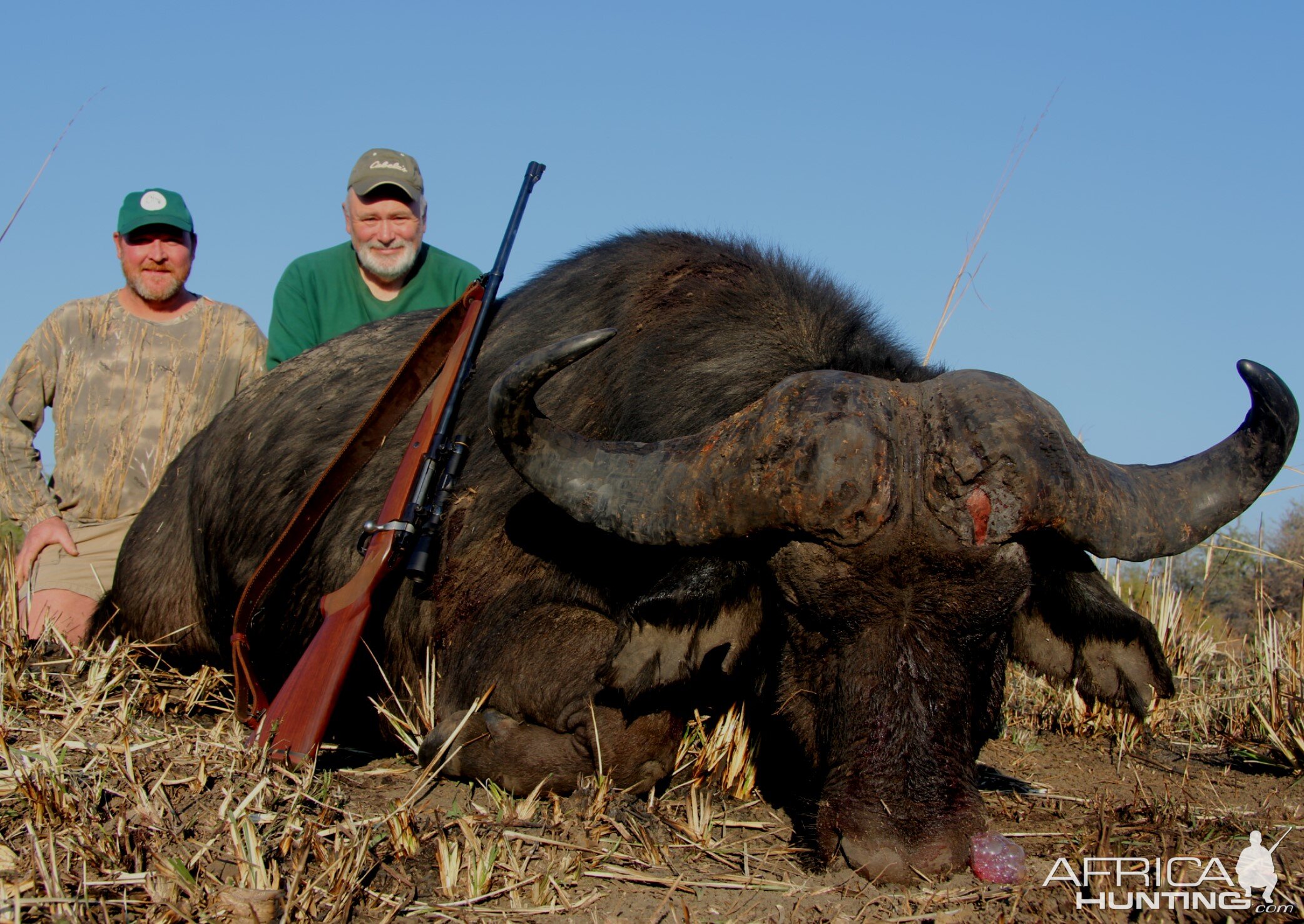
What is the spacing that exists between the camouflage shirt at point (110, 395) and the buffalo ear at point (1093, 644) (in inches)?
202

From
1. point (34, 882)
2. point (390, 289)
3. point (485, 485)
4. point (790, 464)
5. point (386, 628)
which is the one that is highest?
point (390, 289)

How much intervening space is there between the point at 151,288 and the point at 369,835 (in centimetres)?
509

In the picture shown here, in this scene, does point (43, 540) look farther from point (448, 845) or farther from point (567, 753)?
point (448, 845)

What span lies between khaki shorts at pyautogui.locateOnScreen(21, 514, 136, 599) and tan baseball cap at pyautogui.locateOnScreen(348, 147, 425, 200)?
8.48ft

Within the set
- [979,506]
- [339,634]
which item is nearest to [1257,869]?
[979,506]

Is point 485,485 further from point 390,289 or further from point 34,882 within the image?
point 390,289

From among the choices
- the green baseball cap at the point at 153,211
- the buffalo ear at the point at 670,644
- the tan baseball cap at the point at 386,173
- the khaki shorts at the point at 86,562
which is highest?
the tan baseball cap at the point at 386,173

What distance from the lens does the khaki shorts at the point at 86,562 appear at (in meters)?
6.27

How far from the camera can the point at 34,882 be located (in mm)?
2438

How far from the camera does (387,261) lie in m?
7.07

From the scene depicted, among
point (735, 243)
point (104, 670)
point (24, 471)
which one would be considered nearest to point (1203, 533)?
point (735, 243)

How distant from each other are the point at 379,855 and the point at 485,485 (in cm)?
170

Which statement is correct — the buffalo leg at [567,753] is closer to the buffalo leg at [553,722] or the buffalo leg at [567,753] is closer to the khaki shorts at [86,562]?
the buffalo leg at [553,722]

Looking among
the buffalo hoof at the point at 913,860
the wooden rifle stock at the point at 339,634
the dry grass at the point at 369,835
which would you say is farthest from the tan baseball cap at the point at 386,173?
the buffalo hoof at the point at 913,860
